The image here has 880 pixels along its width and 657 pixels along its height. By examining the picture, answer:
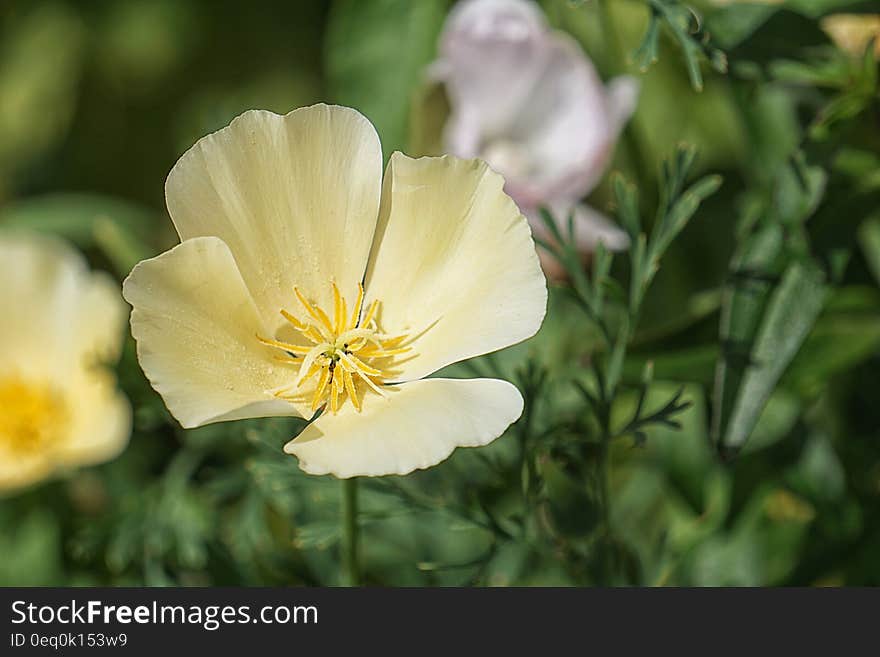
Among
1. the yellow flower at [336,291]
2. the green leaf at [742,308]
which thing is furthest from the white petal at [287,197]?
the green leaf at [742,308]

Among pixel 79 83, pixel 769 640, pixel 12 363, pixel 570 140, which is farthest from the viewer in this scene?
pixel 79 83

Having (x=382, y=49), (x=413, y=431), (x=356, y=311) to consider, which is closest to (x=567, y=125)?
(x=382, y=49)

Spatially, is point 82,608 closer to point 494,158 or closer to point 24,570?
point 24,570

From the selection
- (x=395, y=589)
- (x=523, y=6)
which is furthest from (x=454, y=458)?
(x=523, y=6)

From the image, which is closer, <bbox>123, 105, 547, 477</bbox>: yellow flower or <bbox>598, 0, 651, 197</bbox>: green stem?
<bbox>123, 105, 547, 477</bbox>: yellow flower

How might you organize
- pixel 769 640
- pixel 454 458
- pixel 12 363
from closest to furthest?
1. pixel 769 640
2. pixel 454 458
3. pixel 12 363

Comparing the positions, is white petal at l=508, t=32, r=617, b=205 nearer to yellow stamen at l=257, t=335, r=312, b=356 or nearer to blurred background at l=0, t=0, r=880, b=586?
blurred background at l=0, t=0, r=880, b=586

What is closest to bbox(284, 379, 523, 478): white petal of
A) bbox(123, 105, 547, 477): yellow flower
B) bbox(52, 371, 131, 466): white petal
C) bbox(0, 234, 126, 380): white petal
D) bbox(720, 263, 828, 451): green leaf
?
bbox(123, 105, 547, 477): yellow flower

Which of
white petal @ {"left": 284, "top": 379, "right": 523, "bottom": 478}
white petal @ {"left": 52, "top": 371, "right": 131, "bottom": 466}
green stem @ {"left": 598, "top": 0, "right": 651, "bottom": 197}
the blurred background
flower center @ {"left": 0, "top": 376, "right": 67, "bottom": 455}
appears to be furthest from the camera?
flower center @ {"left": 0, "top": 376, "right": 67, "bottom": 455}
